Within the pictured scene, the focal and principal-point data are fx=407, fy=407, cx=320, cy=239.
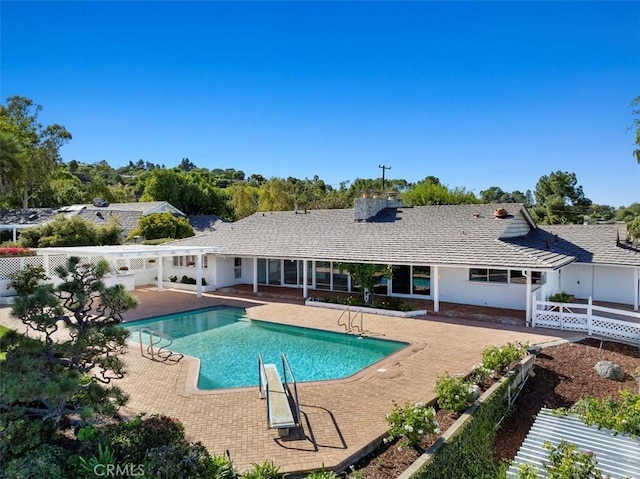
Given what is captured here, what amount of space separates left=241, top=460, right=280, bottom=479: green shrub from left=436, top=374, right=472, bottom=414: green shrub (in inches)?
157

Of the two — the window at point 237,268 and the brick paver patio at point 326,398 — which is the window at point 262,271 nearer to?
the window at point 237,268

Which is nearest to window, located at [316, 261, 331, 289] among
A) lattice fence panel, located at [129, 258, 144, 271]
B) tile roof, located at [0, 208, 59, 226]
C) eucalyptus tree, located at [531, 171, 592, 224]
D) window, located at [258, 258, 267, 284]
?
window, located at [258, 258, 267, 284]

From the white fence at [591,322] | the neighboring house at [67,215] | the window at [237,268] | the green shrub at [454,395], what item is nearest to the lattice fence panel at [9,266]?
the window at [237,268]

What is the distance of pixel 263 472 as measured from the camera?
19.6ft

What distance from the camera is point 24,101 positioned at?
43.5 meters

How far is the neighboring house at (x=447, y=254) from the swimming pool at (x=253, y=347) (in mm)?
5011

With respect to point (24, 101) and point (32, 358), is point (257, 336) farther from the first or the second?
point (24, 101)

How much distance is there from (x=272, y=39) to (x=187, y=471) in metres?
16.5

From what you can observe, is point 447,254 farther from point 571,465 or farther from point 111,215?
point 111,215

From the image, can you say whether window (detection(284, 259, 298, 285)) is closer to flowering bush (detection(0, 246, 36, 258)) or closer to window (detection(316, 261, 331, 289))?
window (detection(316, 261, 331, 289))

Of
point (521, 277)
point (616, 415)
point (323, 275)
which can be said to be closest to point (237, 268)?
point (323, 275)

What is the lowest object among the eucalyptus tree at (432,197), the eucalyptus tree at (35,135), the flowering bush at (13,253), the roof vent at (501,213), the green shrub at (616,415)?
the green shrub at (616,415)

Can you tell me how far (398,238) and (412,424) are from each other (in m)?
Result: 14.9

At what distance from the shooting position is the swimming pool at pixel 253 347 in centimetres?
1212
